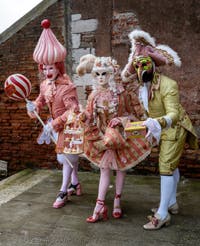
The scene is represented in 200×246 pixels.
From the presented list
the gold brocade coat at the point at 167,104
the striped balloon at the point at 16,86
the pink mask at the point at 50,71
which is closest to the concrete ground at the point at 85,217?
the gold brocade coat at the point at 167,104

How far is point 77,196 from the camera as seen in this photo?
4430 mm

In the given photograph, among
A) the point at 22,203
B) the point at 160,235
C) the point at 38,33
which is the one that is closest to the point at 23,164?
the point at 22,203

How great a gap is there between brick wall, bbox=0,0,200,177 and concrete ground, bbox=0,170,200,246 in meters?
0.81

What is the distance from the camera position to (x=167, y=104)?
10.4 ft

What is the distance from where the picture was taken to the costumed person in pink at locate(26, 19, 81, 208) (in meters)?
3.75

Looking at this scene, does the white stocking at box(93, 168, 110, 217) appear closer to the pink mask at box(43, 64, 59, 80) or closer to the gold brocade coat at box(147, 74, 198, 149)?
the gold brocade coat at box(147, 74, 198, 149)

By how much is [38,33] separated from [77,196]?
9.21 ft

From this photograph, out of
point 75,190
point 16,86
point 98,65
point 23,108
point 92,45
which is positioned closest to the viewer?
point 98,65

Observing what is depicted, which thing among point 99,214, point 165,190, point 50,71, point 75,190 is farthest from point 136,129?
point 75,190

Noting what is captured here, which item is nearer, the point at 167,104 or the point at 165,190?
the point at 167,104

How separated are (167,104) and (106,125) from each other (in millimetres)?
709

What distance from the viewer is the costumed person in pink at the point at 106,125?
349cm

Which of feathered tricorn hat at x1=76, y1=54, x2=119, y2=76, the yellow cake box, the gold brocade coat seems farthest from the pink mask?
the yellow cake box

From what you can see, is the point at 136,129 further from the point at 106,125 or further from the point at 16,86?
the point at 16,86
